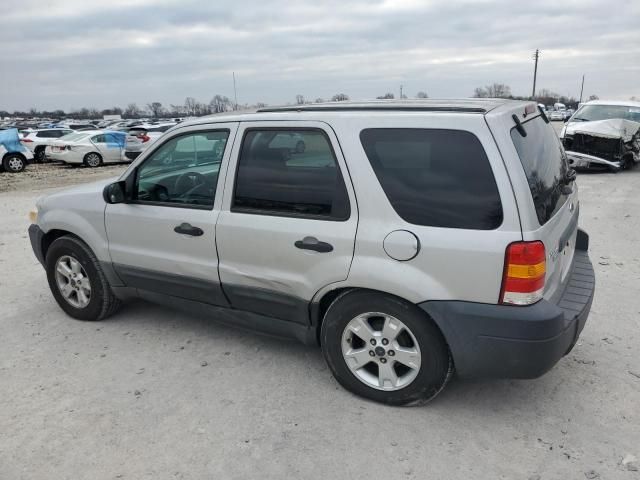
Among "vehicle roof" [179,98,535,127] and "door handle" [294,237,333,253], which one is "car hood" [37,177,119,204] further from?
"door handle" [294,237,333,253]

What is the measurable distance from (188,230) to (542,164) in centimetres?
228

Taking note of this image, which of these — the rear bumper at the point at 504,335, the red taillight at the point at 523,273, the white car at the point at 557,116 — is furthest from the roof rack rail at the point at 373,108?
the white car at the point at 557,116

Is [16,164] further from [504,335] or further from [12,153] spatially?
[504,335]

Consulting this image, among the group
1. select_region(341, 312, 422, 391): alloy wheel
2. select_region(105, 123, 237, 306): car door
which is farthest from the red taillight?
select_region(105, 123, 237, 306): car door

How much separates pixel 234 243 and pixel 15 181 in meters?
14.9

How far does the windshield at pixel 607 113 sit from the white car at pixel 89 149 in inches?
625

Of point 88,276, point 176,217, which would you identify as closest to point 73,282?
point 88,276

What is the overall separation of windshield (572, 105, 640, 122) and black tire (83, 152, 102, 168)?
16.3m

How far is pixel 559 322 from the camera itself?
2.71 m

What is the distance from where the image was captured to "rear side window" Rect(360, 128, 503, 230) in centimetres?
264

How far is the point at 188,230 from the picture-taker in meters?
3.58

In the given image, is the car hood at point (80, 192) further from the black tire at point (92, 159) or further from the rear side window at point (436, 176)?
the black tire at point (92, 159)

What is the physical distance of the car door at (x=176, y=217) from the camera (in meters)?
3.54

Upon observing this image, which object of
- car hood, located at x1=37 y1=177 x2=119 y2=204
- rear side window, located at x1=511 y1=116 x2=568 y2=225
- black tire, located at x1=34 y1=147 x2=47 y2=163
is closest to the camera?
rear side window, located at x1=511 y1=116 x2=568 y2=225
